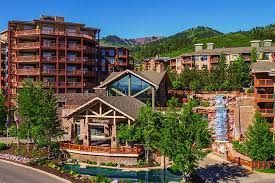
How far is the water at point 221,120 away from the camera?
2319 inches

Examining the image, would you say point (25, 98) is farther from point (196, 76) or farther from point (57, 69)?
point (196, 76)

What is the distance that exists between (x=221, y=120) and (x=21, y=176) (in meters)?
27.4

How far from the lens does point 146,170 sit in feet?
159

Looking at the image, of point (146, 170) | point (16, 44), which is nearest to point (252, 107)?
point (146, 170)

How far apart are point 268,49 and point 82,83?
47072 millimetres

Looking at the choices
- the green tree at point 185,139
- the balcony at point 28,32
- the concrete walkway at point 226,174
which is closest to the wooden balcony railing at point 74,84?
the balcony at point 28,32

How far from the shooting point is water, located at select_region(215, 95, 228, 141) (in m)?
58.9

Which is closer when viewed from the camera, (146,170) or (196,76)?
(146,170)

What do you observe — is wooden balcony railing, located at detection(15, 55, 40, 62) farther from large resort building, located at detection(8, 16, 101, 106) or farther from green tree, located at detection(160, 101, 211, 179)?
green tree, located at detection(160, 101, 211, 179)

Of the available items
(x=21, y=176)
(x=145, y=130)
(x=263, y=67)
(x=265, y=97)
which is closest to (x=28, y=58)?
(x=263, y=67)

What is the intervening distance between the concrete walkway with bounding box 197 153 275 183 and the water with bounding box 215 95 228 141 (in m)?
9.34

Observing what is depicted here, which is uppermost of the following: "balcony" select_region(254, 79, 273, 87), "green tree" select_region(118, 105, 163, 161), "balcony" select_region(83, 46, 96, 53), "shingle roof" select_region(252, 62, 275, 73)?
"balcony" select_region(83, 46, 96, 53)

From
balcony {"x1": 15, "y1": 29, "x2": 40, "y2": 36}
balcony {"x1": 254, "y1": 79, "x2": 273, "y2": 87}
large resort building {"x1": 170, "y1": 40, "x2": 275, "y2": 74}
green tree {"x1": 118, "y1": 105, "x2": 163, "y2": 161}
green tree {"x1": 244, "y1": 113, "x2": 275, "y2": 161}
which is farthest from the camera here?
large resort building {"x1": 170, "y1": 40, "x2": 275, "y2": 74}

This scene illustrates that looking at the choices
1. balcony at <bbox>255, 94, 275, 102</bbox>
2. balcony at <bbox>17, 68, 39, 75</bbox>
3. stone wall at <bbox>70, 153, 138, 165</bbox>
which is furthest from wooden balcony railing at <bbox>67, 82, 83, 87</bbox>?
balcony at <bbox>255, 94, 275, 102</bbox>
